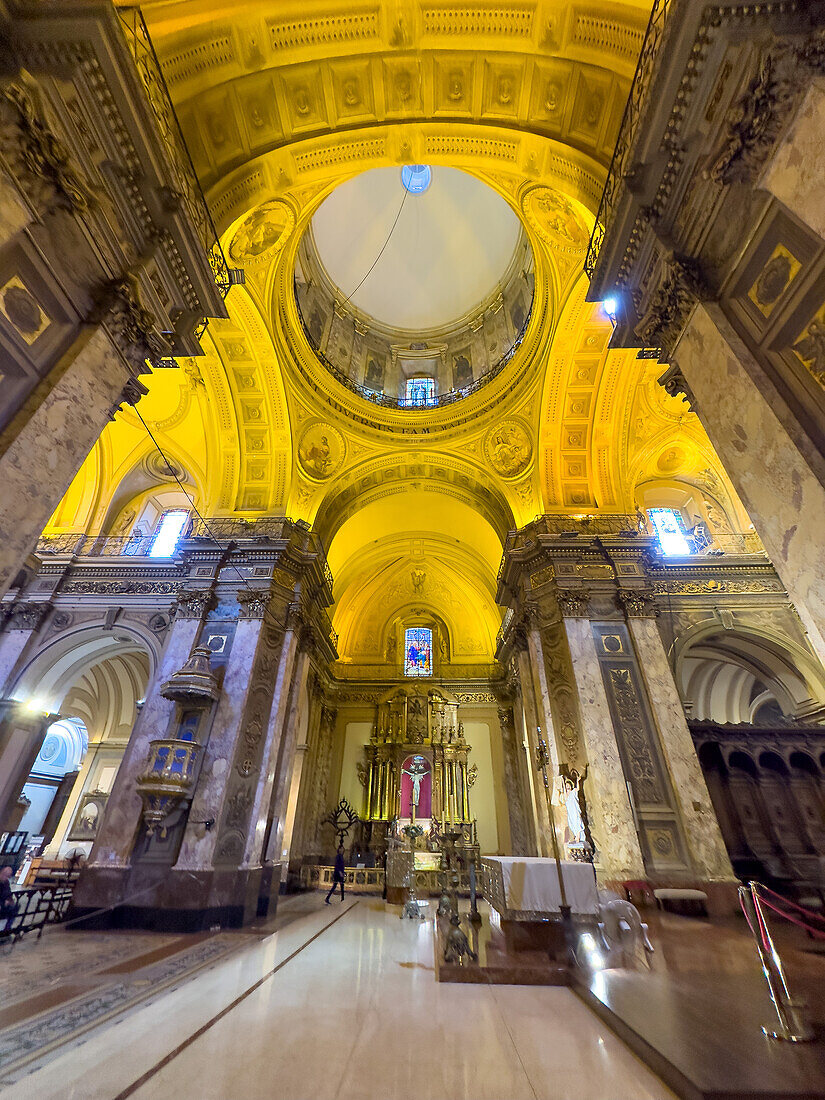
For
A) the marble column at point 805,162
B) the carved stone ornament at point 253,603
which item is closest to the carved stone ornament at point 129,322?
the marble column at point 805,162

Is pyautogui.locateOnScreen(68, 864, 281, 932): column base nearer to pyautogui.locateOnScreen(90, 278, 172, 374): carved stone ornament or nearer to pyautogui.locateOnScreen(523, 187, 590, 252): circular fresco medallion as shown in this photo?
pyautogui.locateOnScreen(90, 278, 172, 374): carved stone ornament

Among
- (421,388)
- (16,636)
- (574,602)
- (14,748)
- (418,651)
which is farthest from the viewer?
(418,651)

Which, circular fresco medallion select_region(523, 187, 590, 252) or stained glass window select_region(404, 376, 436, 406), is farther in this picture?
stained glass window select_region(404, 376, 436, 406)

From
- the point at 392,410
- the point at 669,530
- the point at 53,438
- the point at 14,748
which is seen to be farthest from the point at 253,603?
the point at 669,530

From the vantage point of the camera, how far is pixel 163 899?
26.5ft

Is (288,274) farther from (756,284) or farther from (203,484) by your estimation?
(756,284)

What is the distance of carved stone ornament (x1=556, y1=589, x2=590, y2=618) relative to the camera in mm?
10609

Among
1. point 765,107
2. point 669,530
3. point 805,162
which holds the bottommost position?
point 805,162

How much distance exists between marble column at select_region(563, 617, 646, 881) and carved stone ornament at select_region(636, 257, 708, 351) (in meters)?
6.54

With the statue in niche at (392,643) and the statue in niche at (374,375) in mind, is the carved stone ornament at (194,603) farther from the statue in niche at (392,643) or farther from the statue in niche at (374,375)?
the statue in niche at (392,643)

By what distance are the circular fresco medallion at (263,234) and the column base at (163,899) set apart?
11.8m

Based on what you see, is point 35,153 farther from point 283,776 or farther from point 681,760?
point 681,760

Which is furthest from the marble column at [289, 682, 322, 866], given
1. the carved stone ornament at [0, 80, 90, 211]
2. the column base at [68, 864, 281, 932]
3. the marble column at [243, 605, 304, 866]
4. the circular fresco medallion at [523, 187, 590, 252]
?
the circular fresco medallion at [523, 187, 590, 252]

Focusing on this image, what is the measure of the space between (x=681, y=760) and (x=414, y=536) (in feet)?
41.5
